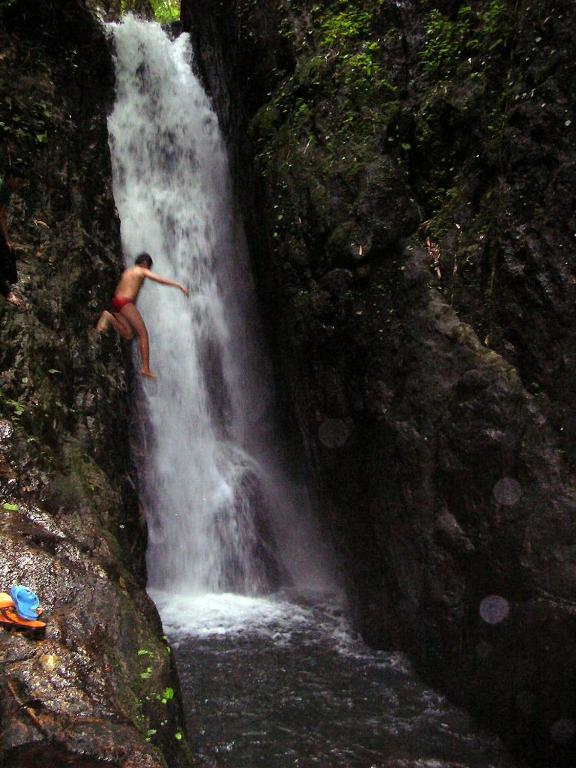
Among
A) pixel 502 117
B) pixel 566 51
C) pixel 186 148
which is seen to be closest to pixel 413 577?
pixel 502 117

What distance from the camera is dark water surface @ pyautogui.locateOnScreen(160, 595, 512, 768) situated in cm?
567

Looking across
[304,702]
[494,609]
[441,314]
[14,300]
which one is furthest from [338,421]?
[14,300]

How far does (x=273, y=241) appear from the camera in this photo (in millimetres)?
8500

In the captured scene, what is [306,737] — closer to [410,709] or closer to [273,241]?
[410,709]

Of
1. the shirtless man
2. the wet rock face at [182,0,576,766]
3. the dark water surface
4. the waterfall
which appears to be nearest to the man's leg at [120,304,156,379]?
the shirtless man

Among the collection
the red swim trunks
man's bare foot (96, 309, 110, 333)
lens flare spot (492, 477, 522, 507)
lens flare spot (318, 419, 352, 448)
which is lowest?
lens flare spot (492, 477, 522, 507)

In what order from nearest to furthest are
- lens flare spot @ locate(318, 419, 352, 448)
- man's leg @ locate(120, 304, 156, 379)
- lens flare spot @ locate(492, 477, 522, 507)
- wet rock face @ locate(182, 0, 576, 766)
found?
wet rock face @ locate(182, 0, 576, 766) < lens flare spot @ locate(492, 477, 522, 507) < man's leg @ locate(120, 304, 156, 379) < lens flare spot @ locate(318, 419, 352, 448)

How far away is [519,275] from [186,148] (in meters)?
7.76

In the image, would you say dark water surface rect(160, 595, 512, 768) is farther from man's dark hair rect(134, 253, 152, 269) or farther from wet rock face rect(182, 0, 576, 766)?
man's dark hair rect(134, 253, 152, 269)

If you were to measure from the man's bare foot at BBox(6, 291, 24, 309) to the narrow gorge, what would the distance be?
15 centimetres

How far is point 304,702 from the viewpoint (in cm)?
645

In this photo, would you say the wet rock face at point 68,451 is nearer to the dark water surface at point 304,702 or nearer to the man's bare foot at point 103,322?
the man's bare foot at point 103,322

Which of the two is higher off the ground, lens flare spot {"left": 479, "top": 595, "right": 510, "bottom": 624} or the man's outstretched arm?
the man's outstretched arm

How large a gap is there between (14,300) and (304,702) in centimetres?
501
